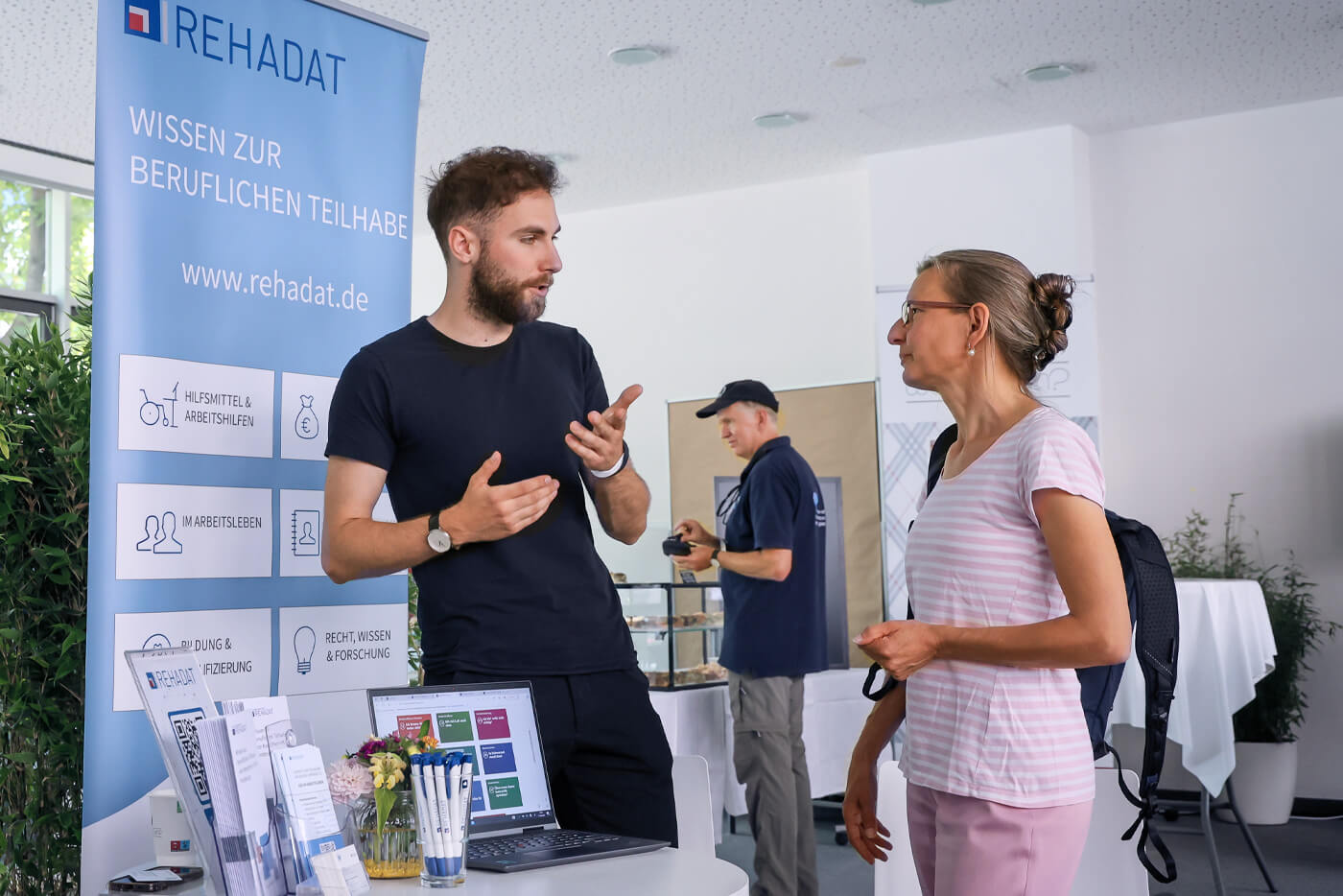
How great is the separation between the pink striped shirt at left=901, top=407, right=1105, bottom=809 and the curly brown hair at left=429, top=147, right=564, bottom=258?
2.65 ft

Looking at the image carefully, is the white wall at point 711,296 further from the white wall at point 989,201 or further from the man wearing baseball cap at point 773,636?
the man wearing baseball cap at point 773,636

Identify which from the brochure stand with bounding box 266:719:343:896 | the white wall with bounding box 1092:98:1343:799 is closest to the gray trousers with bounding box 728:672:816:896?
the brochure stand with bounding box 266:719:343:896

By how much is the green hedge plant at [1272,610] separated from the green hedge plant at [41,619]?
182 inches

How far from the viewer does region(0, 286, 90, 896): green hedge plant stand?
2225 millimetres

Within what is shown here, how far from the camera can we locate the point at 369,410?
1.78 metres

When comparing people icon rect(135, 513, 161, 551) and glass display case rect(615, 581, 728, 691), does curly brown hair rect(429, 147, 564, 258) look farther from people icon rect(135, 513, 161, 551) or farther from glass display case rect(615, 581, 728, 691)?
glass display case rect(615, 581, 728, 691)

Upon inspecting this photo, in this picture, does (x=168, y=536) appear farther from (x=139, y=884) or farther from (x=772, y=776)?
(x=772, y=776)

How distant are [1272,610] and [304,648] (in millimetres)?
4720

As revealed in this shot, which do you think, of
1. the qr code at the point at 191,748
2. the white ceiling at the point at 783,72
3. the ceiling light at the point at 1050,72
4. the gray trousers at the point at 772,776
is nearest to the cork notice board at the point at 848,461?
the white ceiling at the point at 783,72

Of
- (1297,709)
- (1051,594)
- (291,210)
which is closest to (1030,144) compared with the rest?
(1297,709)

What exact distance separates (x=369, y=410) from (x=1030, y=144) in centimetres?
525

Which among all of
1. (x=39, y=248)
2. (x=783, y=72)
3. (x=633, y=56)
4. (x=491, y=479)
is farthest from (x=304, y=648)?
(x=39, y=248)

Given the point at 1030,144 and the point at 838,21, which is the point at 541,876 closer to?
the point at 838,21

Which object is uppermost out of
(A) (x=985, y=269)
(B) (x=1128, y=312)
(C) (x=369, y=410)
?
(B) (x=1128, y=312)
